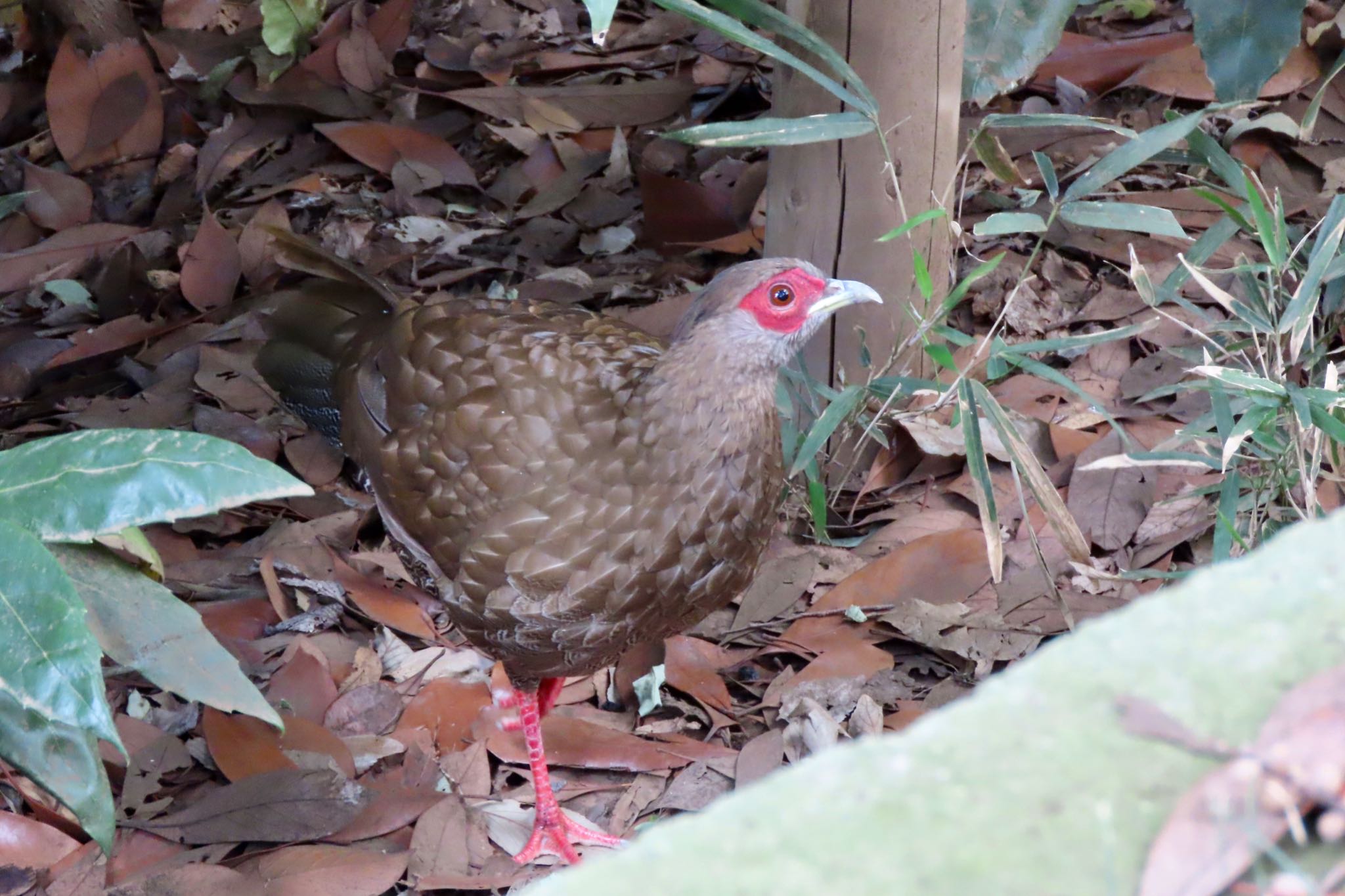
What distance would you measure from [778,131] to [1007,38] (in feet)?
3.48

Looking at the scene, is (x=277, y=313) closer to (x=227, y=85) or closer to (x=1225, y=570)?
(x=227, y=85)

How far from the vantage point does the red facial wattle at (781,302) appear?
303 cm

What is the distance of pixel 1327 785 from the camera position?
937 mm

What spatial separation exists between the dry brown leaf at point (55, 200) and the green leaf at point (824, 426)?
144 inches

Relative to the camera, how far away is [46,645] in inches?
70.3

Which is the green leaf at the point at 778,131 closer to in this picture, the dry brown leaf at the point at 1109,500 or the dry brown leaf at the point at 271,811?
the dry brown leaf at the point at 1109,500

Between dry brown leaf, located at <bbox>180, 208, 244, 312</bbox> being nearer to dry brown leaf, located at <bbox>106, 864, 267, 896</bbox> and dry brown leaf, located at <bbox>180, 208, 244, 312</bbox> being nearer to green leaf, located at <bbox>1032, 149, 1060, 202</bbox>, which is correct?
dry brown leaf, located at <bbox>106, 864, 267, 896</bbox>

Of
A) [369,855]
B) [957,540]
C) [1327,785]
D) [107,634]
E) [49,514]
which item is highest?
[1327,785]

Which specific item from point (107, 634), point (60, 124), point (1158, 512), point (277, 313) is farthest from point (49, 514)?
point (60, 124)

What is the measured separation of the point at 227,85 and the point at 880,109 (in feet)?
11.8

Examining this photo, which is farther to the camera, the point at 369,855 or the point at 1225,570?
the point at 369,855

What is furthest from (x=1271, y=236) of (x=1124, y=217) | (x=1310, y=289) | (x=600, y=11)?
(x=600, y=11)

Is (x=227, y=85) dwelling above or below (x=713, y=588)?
above

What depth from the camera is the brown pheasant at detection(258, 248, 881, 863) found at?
3.03 meters
